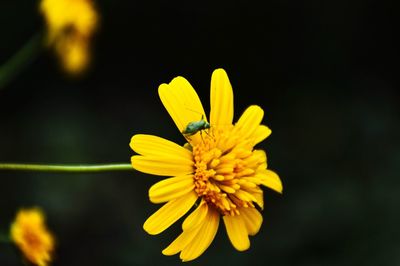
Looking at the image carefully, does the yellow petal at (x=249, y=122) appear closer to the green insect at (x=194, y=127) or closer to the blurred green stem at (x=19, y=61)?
the green insect at (x=194, y=127)

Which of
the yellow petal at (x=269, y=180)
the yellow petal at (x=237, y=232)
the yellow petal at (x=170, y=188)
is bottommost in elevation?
the yellow petal at (x=237, y=232)

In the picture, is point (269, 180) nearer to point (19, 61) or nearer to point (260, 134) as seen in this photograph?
point (260, 134)

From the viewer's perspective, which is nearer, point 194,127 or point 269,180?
point 194,127

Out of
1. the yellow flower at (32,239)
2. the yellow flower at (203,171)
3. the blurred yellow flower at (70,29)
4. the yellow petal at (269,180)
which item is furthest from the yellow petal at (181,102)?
the blurred yellow flower at (70,29)

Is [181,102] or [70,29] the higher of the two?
[70,29]

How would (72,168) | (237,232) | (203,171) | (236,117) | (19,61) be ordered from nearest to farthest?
(72,168) < (203,171) < (237,232) < (19,61) < (236,117)

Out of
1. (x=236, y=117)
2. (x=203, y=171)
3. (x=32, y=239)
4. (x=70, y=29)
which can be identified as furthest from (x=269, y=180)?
(x=236, y=117)
